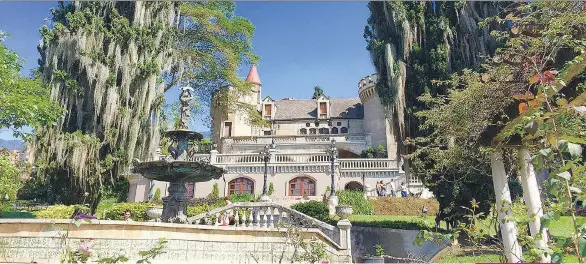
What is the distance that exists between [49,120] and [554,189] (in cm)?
1568

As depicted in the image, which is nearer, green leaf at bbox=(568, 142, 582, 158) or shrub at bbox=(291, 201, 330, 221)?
green leaf at bbox=(568, 142, 582, 158)

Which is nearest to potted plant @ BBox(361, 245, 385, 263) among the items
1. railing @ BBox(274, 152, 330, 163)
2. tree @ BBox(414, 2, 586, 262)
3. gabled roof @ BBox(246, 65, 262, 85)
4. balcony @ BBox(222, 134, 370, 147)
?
tree @ BBox(414, 2, 586, 262)

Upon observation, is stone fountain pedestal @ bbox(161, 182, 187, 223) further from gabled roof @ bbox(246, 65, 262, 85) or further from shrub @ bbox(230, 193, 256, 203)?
gabled roof @ bbox(246, 65, 262, 85)

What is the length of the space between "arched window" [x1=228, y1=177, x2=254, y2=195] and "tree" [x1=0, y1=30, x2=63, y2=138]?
15588 mm

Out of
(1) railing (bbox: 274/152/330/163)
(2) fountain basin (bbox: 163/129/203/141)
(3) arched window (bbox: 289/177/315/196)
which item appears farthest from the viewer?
(1) railing (bbox: 274/152/330/163)

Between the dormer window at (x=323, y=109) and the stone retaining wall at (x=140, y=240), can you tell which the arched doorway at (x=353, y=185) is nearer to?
the dormer window at (x=323, y=109)

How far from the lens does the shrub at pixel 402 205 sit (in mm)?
21922

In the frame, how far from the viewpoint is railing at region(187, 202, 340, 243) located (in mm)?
12430

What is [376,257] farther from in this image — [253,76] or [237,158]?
[253,76]

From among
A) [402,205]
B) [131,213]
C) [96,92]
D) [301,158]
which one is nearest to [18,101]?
[96,92]

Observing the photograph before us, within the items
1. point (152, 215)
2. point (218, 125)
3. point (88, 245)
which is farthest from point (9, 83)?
point (218, 125)

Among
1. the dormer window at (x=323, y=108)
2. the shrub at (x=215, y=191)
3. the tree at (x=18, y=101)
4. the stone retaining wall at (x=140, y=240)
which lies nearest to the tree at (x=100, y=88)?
the tree at (x=18, y=101)

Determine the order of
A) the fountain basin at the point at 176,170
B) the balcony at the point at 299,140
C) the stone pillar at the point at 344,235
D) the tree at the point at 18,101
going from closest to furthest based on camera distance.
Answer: the fountain basin at the point at 176,170 < the stone pillar at the point at 344,235 < the tree at the point at 18,101 < the balcony at the point at 299,140

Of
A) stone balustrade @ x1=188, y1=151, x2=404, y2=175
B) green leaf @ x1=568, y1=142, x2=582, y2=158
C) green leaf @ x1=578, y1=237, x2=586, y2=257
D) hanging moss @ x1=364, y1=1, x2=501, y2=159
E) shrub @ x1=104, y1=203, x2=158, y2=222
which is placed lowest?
shrub @ x1=104, y1=203, x2=158, y2=222
